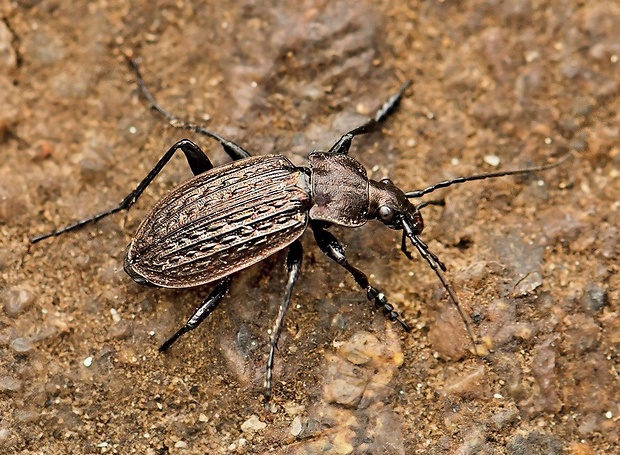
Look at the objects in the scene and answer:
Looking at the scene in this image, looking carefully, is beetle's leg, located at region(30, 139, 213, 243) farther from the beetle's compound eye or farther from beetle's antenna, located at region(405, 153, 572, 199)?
beetle's antenna, located at region(405, 153, 572, 199)

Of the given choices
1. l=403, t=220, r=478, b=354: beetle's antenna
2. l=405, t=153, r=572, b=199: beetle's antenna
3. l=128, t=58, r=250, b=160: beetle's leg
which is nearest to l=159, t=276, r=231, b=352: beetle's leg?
l=128, t=58, r=250, b=160: beetle's leg

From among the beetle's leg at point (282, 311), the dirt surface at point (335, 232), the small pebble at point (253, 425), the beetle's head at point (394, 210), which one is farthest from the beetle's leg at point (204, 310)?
the beetle's head at point (394, 210)

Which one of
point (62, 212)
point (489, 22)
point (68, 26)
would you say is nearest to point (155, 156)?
point (62, 212)

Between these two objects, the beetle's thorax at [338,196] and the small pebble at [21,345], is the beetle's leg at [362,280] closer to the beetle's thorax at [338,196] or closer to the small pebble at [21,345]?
the beetle's thorax at [338,196]

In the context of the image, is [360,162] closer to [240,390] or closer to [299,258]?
[299,258]

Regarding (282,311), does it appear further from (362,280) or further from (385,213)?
(385,213)
